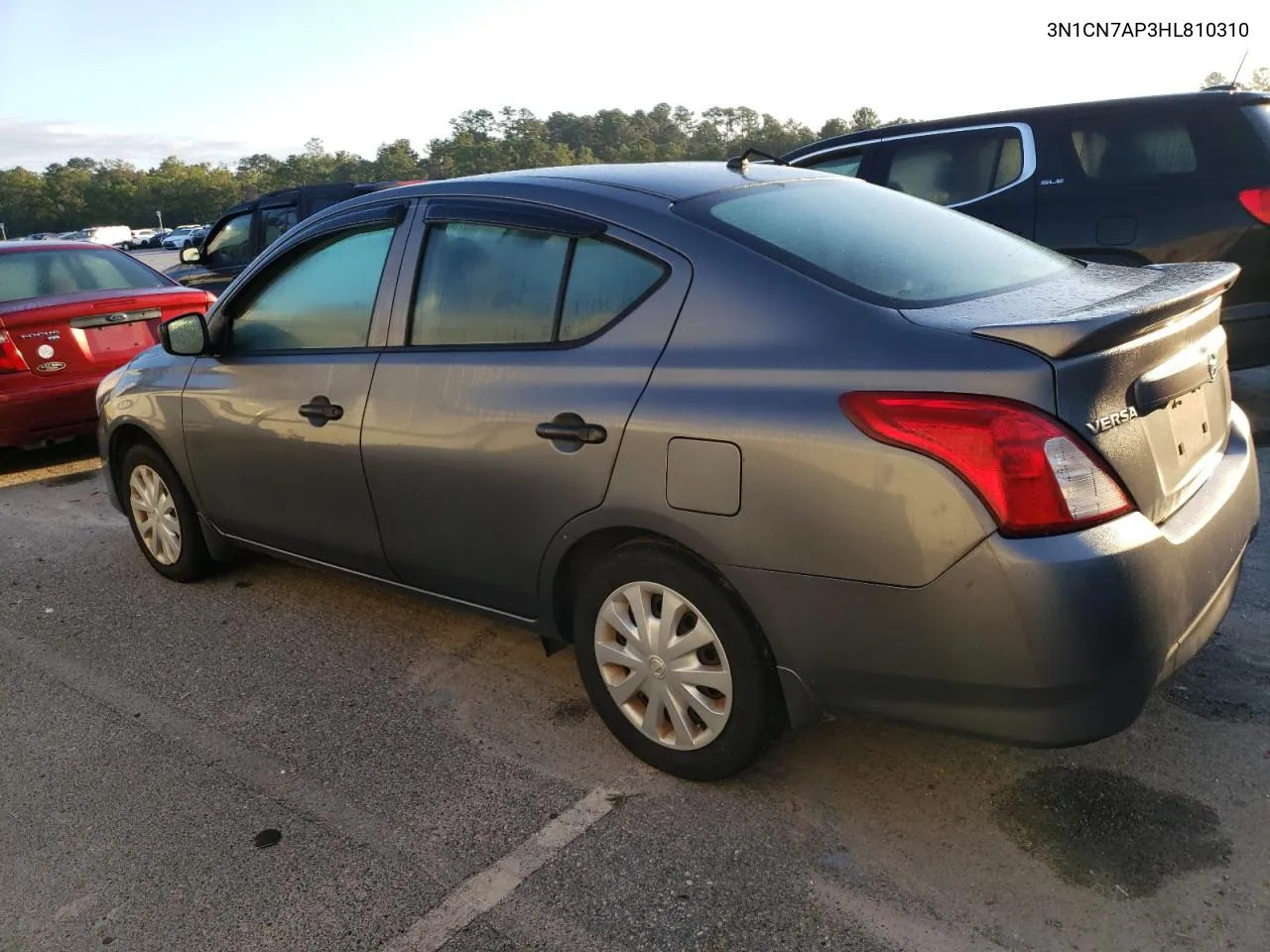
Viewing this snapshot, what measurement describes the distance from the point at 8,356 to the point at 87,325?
0.51 metres

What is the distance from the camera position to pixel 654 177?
10.1 ft

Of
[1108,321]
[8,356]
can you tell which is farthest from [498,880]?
[8,356]

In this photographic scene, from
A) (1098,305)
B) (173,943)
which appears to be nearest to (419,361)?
(173,943)

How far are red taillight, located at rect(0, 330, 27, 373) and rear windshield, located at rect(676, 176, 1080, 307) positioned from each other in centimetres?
542

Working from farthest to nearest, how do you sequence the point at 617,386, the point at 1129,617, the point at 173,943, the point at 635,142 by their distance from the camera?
1. the point at 635,142
2. the point at 617,386
3. the point at 173,943
4. the point at 1129,617

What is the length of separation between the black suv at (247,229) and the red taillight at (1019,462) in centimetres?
926

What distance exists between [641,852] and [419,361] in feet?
5.30

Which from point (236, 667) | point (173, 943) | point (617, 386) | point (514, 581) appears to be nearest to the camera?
point (173, 943)

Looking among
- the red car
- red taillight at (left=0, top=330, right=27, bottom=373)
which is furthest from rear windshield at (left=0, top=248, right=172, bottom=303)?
red taillight at (left=0, top=330, right=27, bottom=373)

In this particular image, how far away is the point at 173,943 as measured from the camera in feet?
7.64

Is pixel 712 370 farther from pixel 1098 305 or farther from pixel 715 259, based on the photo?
pixel 1098 305

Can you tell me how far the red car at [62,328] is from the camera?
21.2 ft

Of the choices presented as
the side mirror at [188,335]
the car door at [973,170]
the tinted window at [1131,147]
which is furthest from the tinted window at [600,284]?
the tinted window at [1131,147]

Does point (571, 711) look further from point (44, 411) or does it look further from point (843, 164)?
point (843, 164)
